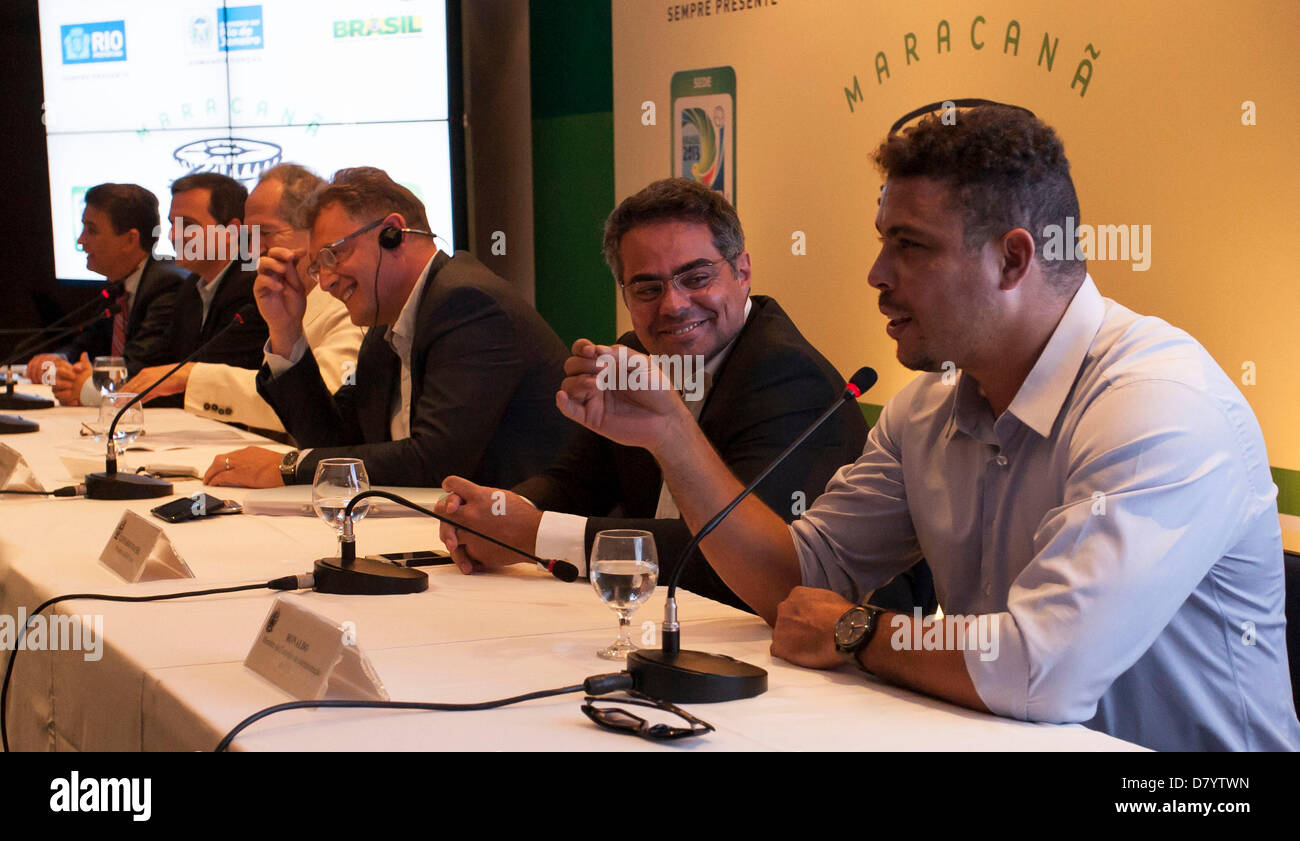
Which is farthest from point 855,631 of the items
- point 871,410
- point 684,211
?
point 871,410

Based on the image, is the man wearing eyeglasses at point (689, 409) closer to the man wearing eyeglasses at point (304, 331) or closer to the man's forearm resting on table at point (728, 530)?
the man's forearm resting on table at point (728, 530)

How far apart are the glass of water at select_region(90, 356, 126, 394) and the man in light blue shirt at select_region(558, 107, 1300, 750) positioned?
6.78 ft

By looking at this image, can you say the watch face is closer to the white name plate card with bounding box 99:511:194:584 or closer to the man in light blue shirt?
the man in light blue shirt

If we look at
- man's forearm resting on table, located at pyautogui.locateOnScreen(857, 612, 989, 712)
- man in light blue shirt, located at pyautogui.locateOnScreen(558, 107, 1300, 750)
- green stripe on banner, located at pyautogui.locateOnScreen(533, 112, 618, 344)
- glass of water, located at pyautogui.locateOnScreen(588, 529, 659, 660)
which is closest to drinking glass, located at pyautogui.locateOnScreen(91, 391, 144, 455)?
man in light blue shirt, located at pyautogui.locateOnScreen(558, 107, 1300, 750)

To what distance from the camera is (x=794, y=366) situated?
2.22 m

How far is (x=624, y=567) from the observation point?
1475 millimetres

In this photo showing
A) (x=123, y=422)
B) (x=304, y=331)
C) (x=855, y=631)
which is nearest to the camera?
(x=855, y=631)

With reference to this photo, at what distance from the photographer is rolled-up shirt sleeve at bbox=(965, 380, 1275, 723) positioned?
4.18 ft

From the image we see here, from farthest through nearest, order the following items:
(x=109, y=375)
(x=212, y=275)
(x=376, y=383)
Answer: (x=212, y=275)
(x=109, y=375)
(x=376, y=383)

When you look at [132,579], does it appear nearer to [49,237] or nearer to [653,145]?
[653,145]

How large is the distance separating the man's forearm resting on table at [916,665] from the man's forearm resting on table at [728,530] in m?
0.34

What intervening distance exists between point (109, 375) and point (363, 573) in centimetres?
194

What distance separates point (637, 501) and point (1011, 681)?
4.29ft

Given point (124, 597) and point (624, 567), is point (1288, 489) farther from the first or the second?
point (124, 597)
